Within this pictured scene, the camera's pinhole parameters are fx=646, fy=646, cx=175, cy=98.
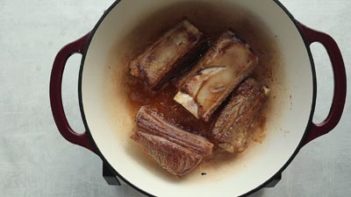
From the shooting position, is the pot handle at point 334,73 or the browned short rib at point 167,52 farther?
the browned short rib at point 167,52

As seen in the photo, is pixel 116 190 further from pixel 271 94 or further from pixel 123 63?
pixel 271 94

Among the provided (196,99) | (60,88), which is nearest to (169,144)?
(196,99)

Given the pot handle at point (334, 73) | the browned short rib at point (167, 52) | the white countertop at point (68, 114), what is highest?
the pot handle at point (334, 73)

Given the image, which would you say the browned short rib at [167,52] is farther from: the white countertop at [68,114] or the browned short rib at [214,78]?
the white countertop at [68,114]

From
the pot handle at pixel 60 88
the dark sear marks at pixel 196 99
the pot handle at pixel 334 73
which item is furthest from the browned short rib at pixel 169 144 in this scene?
the pot handle at pixel 334 73

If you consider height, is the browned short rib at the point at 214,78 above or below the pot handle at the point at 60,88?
above

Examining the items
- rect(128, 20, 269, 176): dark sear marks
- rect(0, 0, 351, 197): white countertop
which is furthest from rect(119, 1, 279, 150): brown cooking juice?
rect(0, 0, 351, 197): white countertop

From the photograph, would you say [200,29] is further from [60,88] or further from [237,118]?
[60,88]

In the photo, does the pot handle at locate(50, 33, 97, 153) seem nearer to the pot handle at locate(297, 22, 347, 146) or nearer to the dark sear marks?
the dark sear marks
